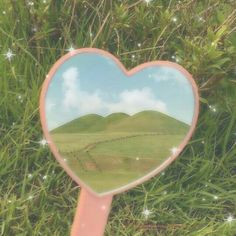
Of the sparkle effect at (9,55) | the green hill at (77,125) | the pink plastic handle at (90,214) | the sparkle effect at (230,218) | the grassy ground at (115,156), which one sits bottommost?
the sparkle effect at (230,218)

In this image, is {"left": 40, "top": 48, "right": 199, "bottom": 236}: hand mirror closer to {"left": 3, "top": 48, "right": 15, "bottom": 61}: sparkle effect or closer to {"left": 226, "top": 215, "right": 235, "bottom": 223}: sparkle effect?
{"left": 226, "top": 215, "right": 235, "bottom": 223}: sparkle effect

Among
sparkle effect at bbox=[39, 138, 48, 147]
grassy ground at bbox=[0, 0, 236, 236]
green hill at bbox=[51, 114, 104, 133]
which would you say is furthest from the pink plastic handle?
sparkle effect at bbox=[39, 138, 48, 147]

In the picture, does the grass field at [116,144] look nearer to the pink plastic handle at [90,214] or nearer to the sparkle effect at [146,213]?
the pink plastic handle at [90,214]

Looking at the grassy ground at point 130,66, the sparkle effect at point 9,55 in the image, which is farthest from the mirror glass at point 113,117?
the sparkle effect at point 9,55

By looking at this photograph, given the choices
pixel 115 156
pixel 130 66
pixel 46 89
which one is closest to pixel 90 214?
pixel 115 156

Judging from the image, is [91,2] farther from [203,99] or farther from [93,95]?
[93,95]
